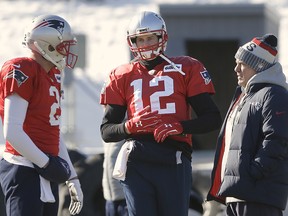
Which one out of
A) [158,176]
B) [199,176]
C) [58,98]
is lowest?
[199,176]

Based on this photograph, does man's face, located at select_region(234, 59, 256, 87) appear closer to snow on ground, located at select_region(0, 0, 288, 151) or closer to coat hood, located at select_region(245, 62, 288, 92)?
coat hood, located at select_region(245, 62, 288, 92)

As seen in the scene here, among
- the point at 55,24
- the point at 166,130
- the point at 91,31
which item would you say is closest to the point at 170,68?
the point at 166,130

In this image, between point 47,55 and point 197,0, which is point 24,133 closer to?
point 47,55

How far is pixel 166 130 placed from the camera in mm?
6320

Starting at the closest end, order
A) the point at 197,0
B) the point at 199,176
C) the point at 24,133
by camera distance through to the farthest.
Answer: the point at 24,133
the point at 199,176
the point at 197,0

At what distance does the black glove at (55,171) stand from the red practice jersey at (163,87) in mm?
514

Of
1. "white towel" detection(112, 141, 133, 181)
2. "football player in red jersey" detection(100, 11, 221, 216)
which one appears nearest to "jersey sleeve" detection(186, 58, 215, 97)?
"football player in red jersey" detection(100, 11, 221, 216)

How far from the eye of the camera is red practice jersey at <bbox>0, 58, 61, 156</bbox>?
616cm

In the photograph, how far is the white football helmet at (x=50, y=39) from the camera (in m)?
6.40

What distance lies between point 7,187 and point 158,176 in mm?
825

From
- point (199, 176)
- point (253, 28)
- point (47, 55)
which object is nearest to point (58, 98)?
point (47, 55)

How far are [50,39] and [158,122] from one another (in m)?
0.74

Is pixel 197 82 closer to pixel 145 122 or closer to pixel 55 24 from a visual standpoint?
pixel 145 122

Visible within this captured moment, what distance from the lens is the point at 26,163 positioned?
20.4 ft
